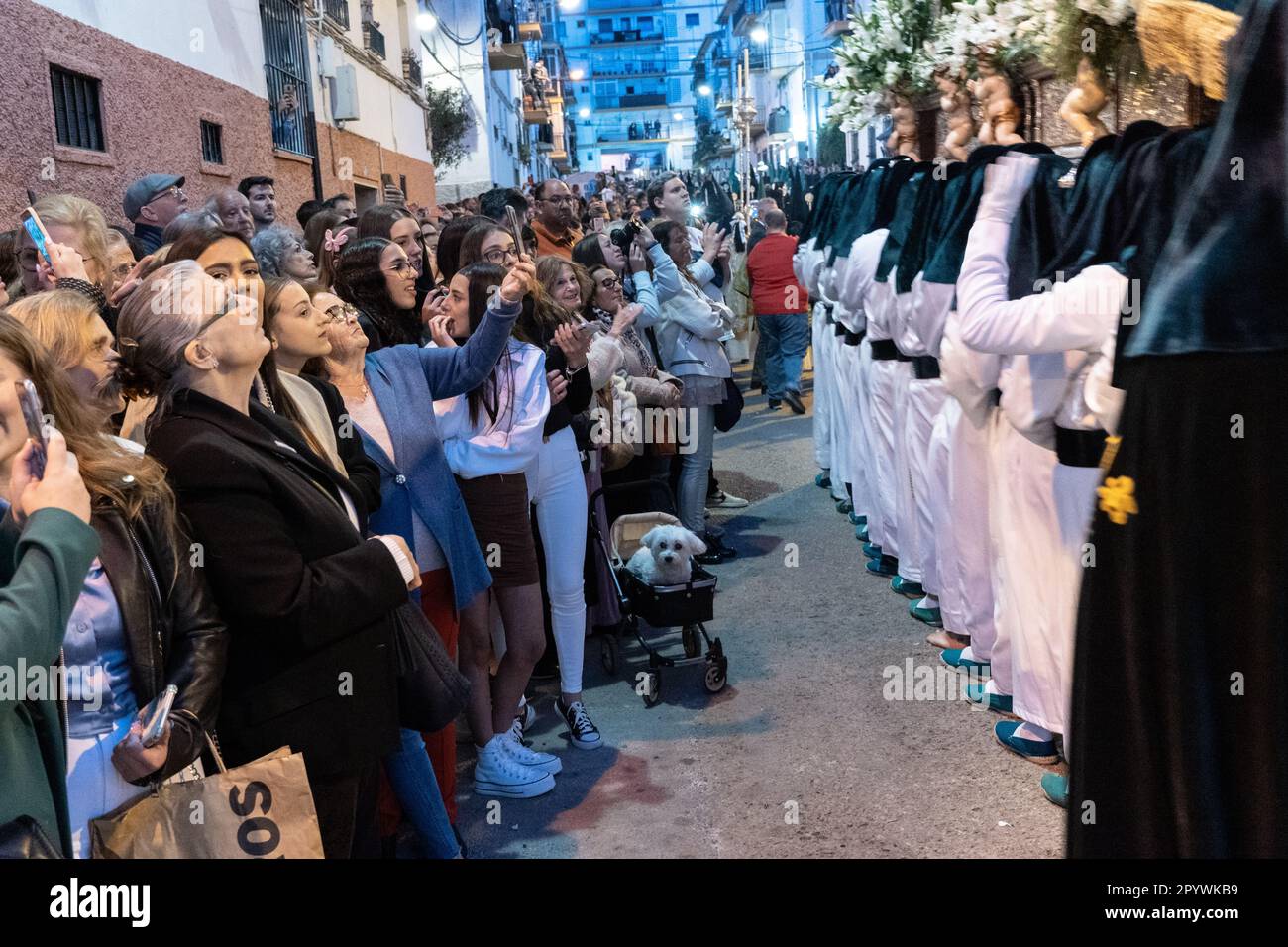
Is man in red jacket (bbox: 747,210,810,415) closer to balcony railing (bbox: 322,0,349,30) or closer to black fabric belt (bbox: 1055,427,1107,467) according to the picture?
balcony railing (bbox: 322,0,349,30)

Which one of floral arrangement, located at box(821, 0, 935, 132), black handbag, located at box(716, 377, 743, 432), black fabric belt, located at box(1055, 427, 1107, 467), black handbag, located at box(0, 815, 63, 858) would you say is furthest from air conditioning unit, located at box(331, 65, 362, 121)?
black handbag, located at box(0, 815, 63, 858)

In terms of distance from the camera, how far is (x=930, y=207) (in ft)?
19.9

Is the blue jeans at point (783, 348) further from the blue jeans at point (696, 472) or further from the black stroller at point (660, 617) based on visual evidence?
the black stroller at point (660, 617)

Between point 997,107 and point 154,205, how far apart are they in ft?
13.6

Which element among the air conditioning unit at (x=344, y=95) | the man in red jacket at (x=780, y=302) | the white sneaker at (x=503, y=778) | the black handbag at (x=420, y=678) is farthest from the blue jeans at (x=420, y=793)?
the air conditioning unit at (x=344, y=95)

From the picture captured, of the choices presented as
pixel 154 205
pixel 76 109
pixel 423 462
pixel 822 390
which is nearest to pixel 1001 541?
pixel 423 462

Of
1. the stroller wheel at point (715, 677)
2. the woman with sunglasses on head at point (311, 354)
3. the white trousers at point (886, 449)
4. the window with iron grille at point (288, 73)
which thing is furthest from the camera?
the window with iron grille at point (288, 73)

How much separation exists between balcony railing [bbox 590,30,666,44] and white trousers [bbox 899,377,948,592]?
158 m

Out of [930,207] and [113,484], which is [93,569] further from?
[930,207]

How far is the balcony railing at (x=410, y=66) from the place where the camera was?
2375cm

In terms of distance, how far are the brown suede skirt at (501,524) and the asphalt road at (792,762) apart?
867 millimetres

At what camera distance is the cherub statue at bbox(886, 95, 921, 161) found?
23.6ft
